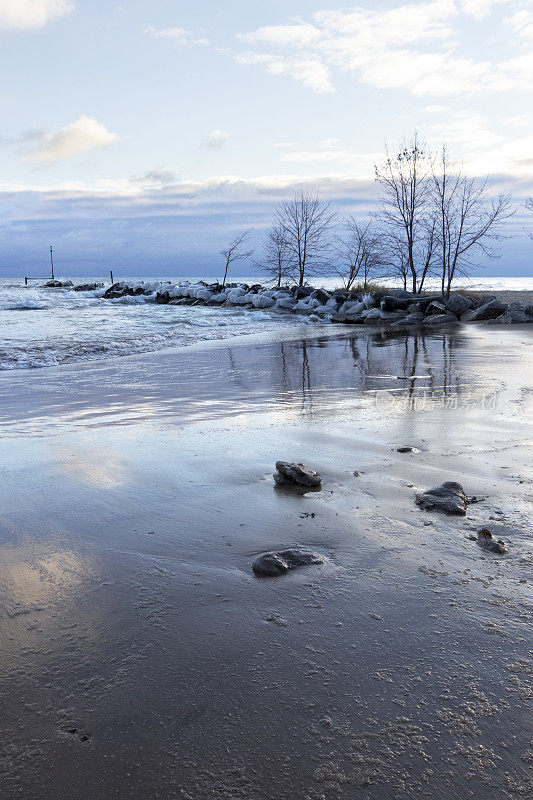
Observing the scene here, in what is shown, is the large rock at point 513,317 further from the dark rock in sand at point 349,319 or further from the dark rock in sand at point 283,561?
the dark rock in sand at point 283,561

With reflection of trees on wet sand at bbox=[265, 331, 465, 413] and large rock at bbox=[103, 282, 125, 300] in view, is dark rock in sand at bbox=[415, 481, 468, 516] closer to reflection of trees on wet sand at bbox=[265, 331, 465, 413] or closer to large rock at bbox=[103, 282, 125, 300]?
reflection of trees on wet sand at bbox=[265, 331, 465, 413]

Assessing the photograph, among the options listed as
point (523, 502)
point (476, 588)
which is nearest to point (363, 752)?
point (476, 588)

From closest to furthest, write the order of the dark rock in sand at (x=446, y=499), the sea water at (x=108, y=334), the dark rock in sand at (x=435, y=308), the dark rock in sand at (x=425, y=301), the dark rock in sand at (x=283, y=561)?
the dark rock in sand at (x=283, y=561) < the dark rock in sand at (x=446, y=499) < the sea water at (x=108, y=334) < the dark rock in sand at (x=435, y=308) < the dark rock in sand at (x=425, y=301)

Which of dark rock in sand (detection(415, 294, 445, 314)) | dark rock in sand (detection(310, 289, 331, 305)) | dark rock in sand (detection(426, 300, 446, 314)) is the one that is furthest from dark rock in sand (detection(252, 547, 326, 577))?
dark rock in sand (detection(310, 289, 331, 305))

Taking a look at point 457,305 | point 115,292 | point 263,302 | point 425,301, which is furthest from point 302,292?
point 115,292

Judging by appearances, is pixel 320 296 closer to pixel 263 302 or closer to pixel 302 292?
pixel 302 292

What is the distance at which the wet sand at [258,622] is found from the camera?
4.66ft

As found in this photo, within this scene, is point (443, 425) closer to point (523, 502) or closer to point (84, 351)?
point (523, 502)

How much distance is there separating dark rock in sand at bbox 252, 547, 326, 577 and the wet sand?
0.18ft

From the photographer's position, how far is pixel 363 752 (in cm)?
144

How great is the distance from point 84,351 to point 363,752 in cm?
1127

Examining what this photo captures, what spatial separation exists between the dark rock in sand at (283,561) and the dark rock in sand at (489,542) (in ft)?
2.41

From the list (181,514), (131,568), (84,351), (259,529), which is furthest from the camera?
(84,351)

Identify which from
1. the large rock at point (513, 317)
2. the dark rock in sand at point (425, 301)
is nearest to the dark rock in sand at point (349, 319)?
the dark rock in sand at point (425, 301)
